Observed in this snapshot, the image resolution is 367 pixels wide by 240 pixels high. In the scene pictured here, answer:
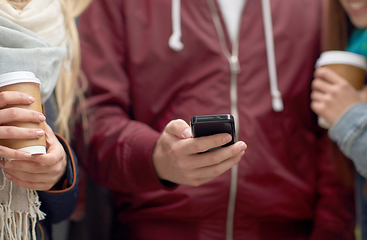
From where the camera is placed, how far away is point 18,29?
514 mm

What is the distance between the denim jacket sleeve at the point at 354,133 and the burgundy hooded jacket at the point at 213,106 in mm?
149

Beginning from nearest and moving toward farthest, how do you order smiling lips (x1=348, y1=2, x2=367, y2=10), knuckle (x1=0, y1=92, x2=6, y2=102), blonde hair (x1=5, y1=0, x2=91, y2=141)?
knuckle (x1=0, y1=92, x2=6, y2=102) → blonde hair (x1=5, y1=0, x2=91, y2=141) → smiling lips (x1=348, y1=2, x2=367, y2=10)

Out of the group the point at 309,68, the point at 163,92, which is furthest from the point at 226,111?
the point at 309,68

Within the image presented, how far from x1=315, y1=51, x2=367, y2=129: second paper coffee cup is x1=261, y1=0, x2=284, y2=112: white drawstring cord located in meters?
0.11

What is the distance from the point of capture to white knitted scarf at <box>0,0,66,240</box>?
502 mm

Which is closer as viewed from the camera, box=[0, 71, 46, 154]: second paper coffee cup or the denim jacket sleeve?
box=[0, 71, 46, 154]: second paper coffee cup

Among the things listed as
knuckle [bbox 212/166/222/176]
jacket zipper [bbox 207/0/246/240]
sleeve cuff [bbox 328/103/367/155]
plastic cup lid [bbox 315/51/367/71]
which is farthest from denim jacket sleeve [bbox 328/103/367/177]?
knuckle [bbox 212/166/222/176]

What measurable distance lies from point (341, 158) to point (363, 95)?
19cm

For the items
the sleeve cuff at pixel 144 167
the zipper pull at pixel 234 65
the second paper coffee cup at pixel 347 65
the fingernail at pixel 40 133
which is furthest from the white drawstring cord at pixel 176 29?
the fingernail at pixel 40 133

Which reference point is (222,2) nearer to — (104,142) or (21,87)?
(104,142)

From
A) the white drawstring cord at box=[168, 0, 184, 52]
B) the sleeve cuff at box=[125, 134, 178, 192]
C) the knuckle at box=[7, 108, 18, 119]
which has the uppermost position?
the white drawstring cord at box=[168, 0, 184, 52]

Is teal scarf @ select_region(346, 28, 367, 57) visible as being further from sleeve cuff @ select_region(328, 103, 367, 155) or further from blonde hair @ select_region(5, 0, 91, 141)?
blonde hair @ select_region(5, 0, 91, 141)

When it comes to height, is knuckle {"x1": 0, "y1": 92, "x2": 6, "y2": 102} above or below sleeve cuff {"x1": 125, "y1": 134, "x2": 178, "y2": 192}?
above

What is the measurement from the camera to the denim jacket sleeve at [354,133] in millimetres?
730
